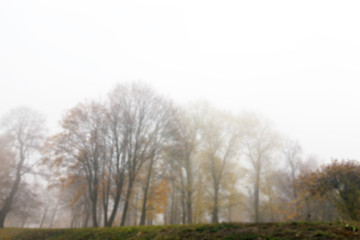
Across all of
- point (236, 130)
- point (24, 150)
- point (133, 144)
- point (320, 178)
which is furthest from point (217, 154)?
point (24, 150)

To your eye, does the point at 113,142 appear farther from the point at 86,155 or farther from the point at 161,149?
the point at 161,149

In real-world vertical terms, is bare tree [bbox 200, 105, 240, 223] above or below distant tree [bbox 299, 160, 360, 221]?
above

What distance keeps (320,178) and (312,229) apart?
5390 millimetres

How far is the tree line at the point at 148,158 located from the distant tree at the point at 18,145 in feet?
0.35

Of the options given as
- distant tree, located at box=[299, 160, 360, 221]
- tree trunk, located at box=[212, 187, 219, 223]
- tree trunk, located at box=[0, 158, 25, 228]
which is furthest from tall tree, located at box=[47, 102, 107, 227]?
distant tree, located at box=[299, 160, 360, 221]

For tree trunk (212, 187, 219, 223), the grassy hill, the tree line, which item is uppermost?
the tree line

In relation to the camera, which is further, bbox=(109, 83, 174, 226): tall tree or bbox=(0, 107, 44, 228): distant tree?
bbox=(0, 107, 44, 228): distant tree

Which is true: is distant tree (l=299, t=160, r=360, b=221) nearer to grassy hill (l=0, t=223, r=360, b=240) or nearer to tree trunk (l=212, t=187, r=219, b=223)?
grassy hill (l=0, t=223, r=360, b=240)

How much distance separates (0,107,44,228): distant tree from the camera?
2491cm

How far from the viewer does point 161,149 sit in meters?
20.4

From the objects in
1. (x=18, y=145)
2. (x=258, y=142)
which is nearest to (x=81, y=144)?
(x=18, y=145)

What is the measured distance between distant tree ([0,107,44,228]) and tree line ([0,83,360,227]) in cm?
11

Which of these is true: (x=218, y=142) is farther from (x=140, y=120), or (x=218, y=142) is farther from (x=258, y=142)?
(x=140, y=120)

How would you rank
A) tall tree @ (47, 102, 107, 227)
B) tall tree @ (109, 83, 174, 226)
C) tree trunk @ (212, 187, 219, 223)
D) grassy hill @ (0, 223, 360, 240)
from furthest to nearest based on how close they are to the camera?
tree trunk @ (212, 187, 219, 223) < tall tree @ (109, 83, 174, 226) < tall tree @ (47, 102, 107, 227) < grassy hill @ (0, 223, 360, 240)
